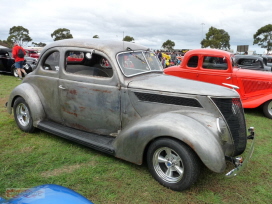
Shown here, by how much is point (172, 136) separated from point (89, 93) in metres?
1.61

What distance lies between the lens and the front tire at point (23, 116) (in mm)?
4566

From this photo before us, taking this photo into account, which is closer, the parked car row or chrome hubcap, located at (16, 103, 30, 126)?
chrome hubcap, located at (16, 103, 30, 126)

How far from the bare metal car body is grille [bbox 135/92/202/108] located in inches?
0.5

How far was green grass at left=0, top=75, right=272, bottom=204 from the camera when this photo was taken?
2875 millimetres

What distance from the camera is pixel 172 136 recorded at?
283 centimetres

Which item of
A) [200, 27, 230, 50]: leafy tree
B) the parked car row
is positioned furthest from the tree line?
the parked car row

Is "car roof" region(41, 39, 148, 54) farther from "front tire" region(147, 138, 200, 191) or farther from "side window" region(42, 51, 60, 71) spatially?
"front tire" region(147, 138, 200, 191)

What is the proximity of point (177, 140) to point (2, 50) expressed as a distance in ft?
45.3

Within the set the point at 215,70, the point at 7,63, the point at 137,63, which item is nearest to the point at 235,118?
Answer: the point at 137,63

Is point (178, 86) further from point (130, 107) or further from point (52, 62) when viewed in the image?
point (52, 62)

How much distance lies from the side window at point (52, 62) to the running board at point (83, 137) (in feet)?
3.39

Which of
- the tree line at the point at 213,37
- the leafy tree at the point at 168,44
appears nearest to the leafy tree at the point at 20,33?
the tree line at the point at 213,37

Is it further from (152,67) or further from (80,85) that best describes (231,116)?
(80,85)

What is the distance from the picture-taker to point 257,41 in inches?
2092
